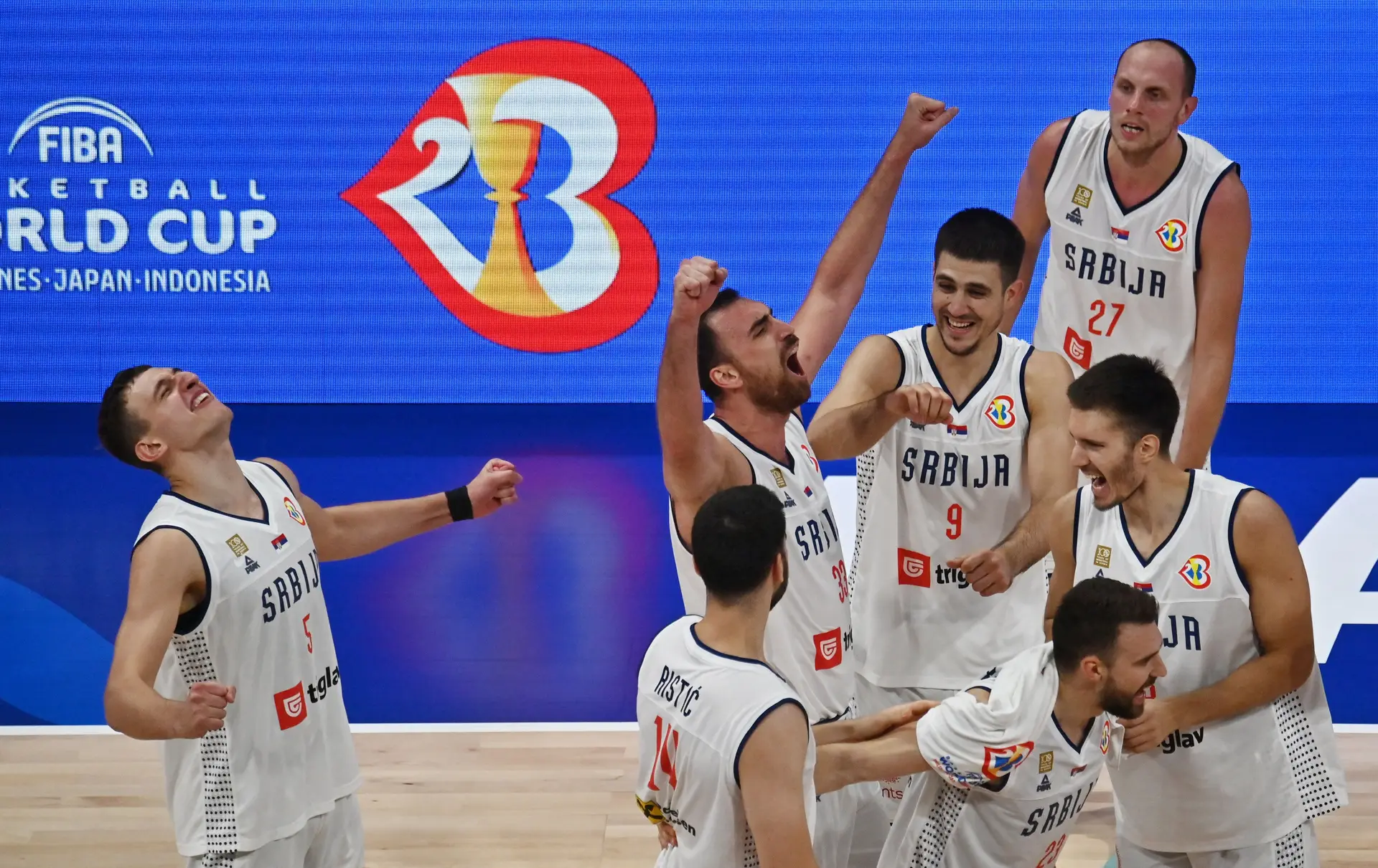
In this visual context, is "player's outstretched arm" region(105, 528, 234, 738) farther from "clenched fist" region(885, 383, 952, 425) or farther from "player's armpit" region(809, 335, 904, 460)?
"clenched fist" region(885, 383, 952, 425)

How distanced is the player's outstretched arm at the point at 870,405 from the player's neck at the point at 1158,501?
0.63m

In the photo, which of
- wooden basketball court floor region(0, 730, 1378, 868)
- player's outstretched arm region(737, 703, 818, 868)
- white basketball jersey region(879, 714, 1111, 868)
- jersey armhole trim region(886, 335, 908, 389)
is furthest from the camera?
wooden basketball court floor region(0, 730, 1378, 868)

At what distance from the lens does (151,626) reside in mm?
3670

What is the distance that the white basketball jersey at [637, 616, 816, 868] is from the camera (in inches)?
121

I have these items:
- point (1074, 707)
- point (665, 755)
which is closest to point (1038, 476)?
point (1074, 707)

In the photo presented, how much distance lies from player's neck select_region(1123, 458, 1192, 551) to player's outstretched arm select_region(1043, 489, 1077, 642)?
0.70ft

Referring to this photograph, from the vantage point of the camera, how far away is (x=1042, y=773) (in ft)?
11.5

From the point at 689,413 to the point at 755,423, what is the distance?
459mm

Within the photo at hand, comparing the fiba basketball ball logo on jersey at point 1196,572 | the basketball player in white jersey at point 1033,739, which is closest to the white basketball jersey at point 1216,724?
the fiba basketball ball logo on jersey at point 1196,572

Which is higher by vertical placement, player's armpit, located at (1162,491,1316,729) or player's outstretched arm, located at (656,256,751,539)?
player's outstretched arm, located at (656,256,751,539)

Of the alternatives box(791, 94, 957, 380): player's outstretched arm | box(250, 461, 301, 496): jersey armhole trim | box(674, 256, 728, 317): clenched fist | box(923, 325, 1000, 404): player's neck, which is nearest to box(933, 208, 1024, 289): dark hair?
box(923, 325, 1000, 404): player's neck

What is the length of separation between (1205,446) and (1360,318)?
24.8ft

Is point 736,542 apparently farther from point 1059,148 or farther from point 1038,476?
point 1059,148

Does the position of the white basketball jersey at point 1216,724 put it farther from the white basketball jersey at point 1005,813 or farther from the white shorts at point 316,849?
the white shorts at point 316,849
